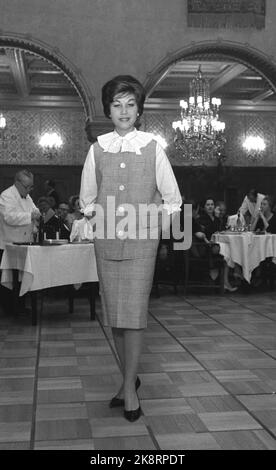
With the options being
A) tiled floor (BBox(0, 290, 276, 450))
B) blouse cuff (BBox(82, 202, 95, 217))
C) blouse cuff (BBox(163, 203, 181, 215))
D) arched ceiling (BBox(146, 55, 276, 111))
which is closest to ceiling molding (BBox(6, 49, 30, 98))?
arched ceiling (BBox(146, 55, 276, 111))

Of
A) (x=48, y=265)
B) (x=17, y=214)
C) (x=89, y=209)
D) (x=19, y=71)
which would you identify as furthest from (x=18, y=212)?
(x=19, y=71)

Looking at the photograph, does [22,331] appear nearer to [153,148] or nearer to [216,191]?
[153,148]

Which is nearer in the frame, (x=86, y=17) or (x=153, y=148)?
(x=153, y=148)

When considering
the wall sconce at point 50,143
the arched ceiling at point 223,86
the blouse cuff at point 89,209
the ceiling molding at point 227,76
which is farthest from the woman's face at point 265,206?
the wall sconce at point 50,143

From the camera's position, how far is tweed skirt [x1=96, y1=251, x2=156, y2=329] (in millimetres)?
3078

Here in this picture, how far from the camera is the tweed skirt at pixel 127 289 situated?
3078 millimetres

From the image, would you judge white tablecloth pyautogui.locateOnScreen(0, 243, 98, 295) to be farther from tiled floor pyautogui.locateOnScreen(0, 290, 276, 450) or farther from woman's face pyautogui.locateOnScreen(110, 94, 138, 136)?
woman's face pyautogui.locateOnScreen(110, 94, 138, 136)

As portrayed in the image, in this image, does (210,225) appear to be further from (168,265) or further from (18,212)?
(18,212)

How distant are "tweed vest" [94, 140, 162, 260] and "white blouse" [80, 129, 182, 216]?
3cm

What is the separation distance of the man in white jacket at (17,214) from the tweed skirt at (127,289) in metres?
3.28

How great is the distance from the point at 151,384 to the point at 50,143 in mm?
11363

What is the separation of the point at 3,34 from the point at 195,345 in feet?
14.4

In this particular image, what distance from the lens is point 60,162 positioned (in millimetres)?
14766

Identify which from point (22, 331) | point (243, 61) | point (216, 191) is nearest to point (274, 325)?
point (22, 331)
